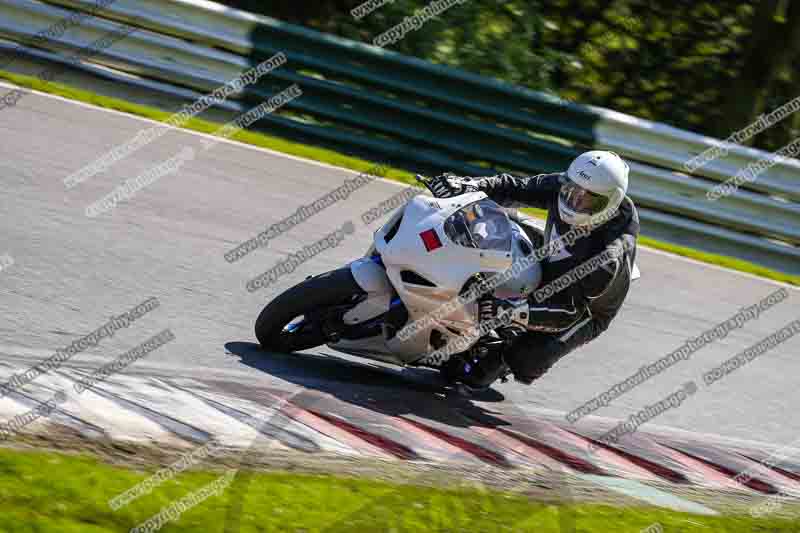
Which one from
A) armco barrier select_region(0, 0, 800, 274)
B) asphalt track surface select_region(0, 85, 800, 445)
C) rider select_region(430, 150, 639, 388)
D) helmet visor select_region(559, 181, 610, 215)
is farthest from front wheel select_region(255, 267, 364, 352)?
armco barrier select_region(0, 0, 800, 274)

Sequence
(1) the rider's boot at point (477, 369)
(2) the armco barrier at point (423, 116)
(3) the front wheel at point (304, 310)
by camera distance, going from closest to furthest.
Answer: (3) the front wheel at point (304, 310), (1) the rider's boot at point (477, 369), (2) the armco barrier at point (423, 116)

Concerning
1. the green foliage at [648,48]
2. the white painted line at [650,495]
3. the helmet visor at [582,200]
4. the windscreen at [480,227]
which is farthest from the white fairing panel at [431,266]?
the green foliage at [648,48]

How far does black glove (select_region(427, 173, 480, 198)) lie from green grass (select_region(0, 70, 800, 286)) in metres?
4.75

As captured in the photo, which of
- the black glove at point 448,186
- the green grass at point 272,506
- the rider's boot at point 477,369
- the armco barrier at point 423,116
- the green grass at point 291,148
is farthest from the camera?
the armco barrier at point 423,116

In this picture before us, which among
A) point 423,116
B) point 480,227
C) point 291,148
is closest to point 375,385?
point 480,227

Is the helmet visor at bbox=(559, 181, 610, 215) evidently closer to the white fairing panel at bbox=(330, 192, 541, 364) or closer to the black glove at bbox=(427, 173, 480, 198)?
the white fairing panel at bbox=(330, 192, 541, 364)

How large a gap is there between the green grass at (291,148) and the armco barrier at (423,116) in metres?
0.25

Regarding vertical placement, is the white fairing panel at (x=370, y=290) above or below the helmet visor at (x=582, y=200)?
below

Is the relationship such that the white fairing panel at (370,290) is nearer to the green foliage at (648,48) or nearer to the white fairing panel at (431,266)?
the white fairing panel at (431,266)

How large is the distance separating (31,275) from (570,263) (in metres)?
2.91

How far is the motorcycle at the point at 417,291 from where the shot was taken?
233 inches

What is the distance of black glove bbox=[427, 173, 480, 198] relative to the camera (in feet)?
20.2

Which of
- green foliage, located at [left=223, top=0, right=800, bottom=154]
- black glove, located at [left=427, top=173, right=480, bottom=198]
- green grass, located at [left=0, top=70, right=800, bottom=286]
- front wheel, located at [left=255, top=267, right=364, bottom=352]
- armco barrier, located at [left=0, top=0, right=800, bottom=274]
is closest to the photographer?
Result: front wheel, located at [left=255, top=267, right=364, bottom=352]

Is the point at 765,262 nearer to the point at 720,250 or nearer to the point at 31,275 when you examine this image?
the point at 720,250
